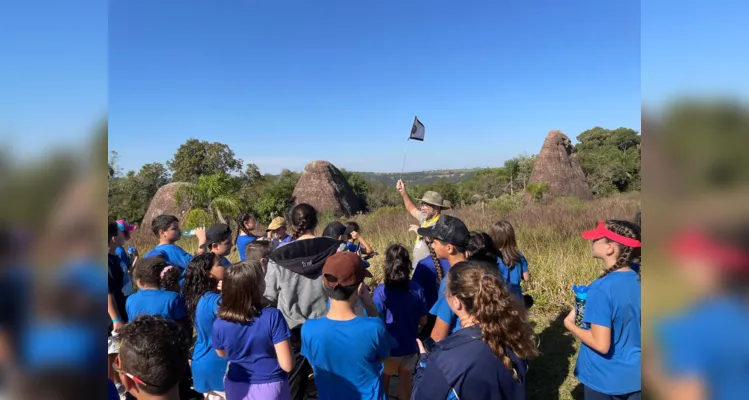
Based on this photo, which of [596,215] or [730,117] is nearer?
[730,117]

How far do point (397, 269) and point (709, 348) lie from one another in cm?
271

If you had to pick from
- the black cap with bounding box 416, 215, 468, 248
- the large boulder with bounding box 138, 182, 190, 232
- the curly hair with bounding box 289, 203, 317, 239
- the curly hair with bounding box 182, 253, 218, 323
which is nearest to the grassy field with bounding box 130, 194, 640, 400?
the black cap with bounding box 416, 215, 468, 248

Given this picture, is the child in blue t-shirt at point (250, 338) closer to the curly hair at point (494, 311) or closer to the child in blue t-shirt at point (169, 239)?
the curly hair at point (494, 311)

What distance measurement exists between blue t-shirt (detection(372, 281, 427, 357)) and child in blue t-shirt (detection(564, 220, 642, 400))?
1.20m

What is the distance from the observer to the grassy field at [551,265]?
4.34m

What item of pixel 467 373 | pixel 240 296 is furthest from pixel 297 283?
pixel 467 373

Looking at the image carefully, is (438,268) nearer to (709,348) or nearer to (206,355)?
(206,355)

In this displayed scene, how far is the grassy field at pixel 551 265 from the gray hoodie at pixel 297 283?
2.37m

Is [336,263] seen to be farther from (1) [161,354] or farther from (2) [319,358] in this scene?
(1) [161,354]

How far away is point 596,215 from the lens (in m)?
9.40

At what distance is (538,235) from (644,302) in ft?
27.9

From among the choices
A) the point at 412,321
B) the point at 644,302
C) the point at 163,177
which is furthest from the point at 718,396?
the point at 163,177

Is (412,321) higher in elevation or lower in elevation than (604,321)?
lower

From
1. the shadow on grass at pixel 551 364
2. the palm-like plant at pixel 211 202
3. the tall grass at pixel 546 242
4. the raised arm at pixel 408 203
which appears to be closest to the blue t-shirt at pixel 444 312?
the shadow on grass at pixel 551 364
